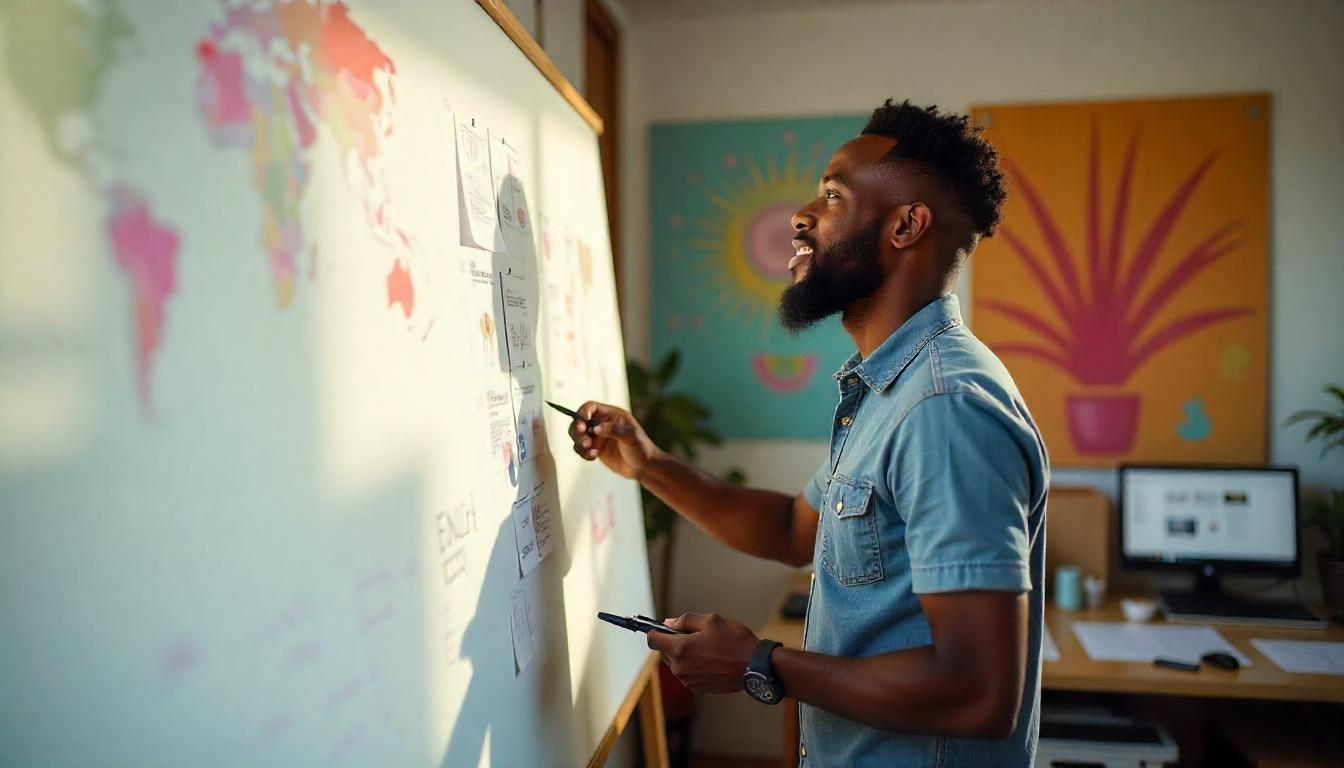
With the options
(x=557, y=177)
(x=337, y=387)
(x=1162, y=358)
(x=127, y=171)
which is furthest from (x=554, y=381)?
(x=1162, y=358)

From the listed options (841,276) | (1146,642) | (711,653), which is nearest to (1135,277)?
(1146,642)

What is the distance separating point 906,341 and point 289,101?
0.78 metres

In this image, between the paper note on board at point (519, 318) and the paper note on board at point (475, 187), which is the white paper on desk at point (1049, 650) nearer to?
the paper note on board at point (519, 318)

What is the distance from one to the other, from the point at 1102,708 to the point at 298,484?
243 centimetres

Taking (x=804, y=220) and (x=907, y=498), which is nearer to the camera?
(x=907, y=498)

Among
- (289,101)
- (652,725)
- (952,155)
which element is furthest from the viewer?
(652,725)

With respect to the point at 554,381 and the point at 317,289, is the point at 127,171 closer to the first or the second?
the point at 317,289

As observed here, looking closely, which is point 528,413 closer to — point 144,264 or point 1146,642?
point 144,264

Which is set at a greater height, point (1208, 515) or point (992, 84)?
point (992, 84)

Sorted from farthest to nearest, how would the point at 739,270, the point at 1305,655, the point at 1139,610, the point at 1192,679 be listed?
the point at 739,270
the point at 1139,610
the point at 1305,655
the point at 1192,679

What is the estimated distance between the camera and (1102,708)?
7.77 feet

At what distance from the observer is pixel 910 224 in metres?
1.16

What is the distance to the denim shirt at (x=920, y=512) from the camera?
2.88 ft

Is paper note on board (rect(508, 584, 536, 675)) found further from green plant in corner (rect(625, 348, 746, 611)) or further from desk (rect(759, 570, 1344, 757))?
green plant in corner (rect(625, 348, 746, 611))
